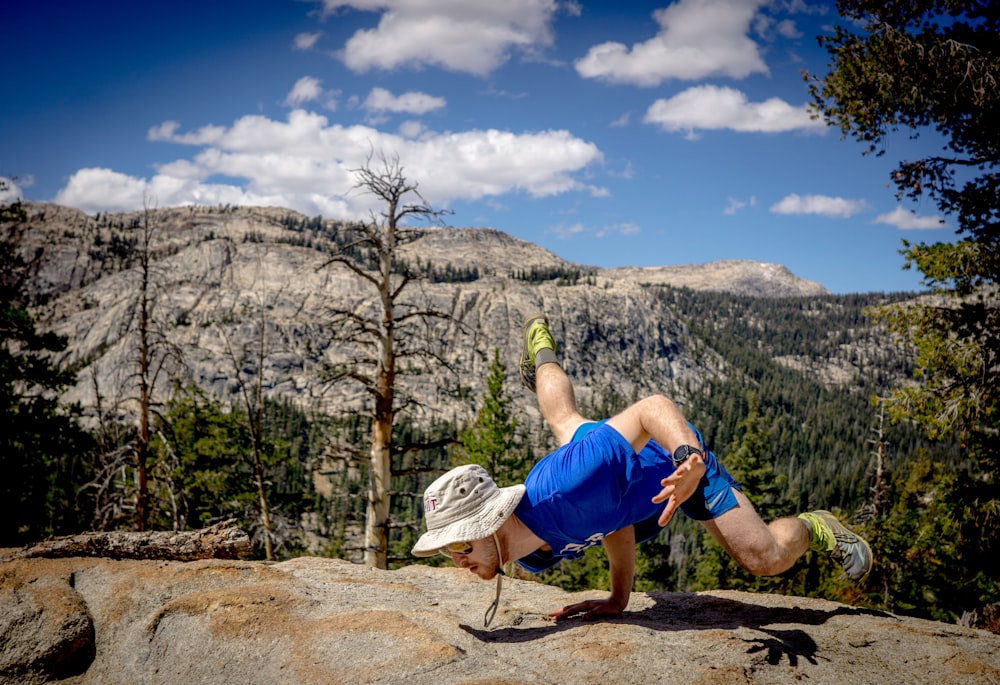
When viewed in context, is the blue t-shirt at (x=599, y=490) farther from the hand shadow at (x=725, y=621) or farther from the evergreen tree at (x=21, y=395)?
the evergreen tree at (x=21, y=395)

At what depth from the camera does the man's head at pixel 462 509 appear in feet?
11.7

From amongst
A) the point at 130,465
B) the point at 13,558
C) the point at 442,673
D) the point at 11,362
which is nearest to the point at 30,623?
the point at 13,558

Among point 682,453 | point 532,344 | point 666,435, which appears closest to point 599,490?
point 666,435

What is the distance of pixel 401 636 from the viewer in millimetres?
3693

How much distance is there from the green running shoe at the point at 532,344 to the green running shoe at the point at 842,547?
2424 millimetres

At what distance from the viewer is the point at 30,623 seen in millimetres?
4266

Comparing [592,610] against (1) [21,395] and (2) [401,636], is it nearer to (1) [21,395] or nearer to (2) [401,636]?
(2) [401,636]

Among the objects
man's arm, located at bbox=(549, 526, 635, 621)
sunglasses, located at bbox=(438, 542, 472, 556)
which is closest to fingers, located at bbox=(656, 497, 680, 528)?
man's arm, located at bbox=(549, 526, 635, 621)

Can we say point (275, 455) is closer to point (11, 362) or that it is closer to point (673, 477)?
point (11, 362)

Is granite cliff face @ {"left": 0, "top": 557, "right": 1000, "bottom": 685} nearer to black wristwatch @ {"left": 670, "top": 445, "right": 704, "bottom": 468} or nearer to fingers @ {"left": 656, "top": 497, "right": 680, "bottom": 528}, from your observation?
fingers @ {"left": 656, "top": 497, "right": 680, "bottom": 528}

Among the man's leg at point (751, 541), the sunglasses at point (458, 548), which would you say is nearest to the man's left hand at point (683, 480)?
the man's leg at point (751, 541)

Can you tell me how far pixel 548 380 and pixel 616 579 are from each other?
1.59 m

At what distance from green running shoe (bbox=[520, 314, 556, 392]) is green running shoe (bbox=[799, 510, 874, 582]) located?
2.42m

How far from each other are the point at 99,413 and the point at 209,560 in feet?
39.5
